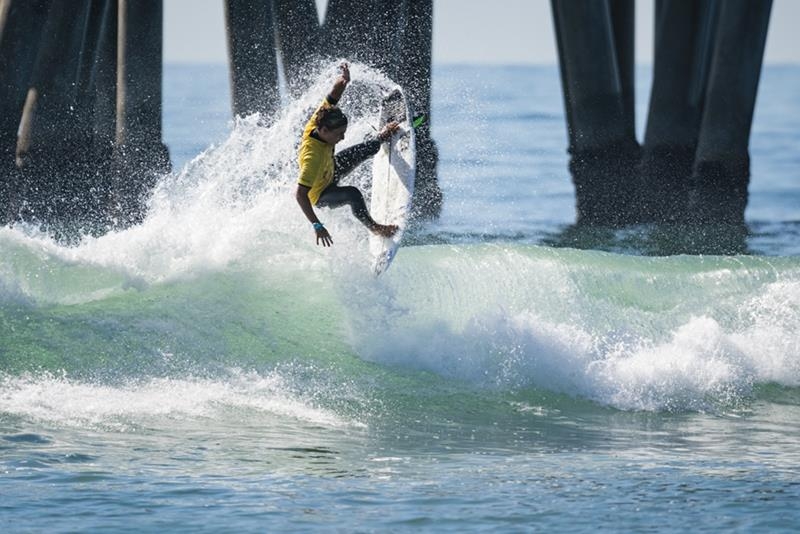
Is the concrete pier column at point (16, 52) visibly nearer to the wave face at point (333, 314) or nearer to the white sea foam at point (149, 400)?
the wave face at point (333, 314)

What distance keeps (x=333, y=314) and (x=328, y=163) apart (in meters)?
1.98

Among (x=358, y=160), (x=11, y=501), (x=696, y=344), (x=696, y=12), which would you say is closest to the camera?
(x=11, y=501)

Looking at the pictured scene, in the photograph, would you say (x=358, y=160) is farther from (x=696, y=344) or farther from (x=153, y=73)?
(x=153, y=73)

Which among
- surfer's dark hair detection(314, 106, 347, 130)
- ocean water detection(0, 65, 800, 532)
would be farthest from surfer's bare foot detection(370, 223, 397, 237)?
surfer's dark hair detection(314, 106, 347, 130)

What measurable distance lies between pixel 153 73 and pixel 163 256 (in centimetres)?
456

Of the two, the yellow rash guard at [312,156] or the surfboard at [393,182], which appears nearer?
the yellow rash guard at [312,156]

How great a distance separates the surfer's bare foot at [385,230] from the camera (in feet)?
34.1

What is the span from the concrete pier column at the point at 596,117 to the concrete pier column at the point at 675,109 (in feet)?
0.84

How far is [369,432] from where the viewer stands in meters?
9.03

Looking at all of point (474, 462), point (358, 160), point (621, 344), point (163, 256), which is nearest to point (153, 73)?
point (163, 256)

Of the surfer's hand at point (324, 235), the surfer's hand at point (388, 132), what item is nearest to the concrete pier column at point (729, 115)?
the surfer's hand at point (388, 132)

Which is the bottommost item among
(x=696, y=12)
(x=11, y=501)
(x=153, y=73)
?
(x=11, y=501)

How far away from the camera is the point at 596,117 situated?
16.8 m

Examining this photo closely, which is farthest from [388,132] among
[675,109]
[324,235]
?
[675,109]
